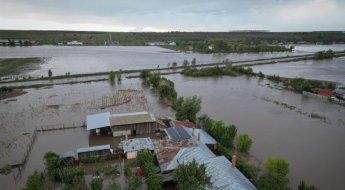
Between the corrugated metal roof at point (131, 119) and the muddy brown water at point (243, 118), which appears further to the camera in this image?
the corrugated metal roof at point (131, 119)

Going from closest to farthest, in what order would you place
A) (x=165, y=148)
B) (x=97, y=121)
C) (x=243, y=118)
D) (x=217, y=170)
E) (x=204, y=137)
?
(x=217, y=170), (x=165, y=148), (x=204, y=137), (x=97, y=121), (x=243, y=118)

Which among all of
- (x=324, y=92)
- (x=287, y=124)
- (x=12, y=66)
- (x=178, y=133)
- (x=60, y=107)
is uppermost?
(x=12, y=66)

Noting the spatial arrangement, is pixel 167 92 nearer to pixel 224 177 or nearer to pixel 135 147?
pixel 135 147

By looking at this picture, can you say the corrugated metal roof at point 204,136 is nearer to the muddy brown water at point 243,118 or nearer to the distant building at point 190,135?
the distant building at point 190,135

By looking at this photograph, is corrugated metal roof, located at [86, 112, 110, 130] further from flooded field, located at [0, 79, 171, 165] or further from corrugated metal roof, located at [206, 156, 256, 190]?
corrugated metal roof, located at [206, 156, 256, 190]

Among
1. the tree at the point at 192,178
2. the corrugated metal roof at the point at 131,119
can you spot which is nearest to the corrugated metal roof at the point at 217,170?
the tree at the point at 192,178

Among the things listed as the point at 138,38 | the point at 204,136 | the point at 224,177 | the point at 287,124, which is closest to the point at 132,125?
the point at 204,136

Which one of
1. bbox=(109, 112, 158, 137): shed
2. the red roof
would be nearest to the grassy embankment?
the red roof
